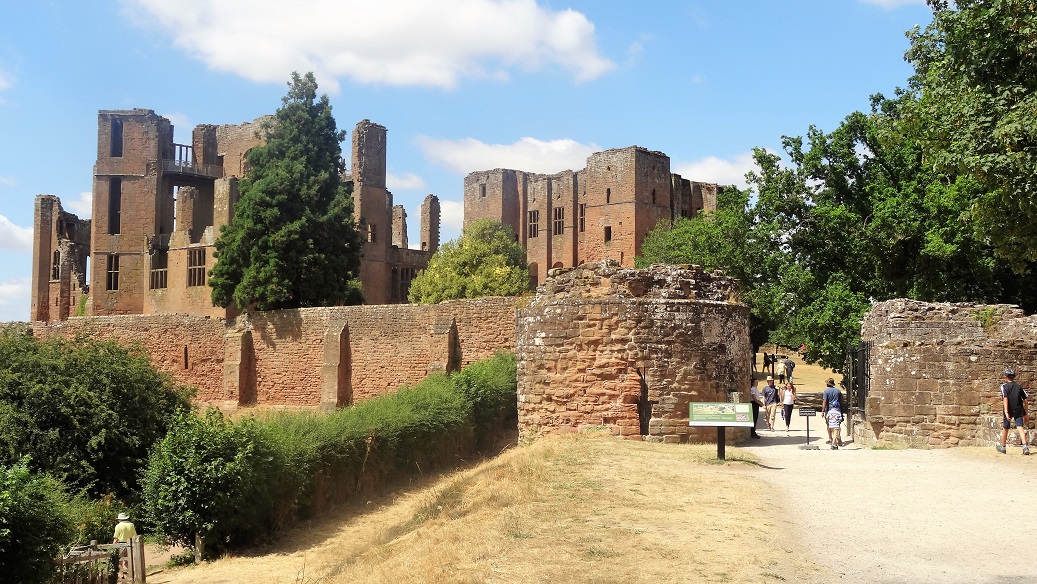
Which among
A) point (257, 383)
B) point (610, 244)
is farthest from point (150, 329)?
point (610, 244)

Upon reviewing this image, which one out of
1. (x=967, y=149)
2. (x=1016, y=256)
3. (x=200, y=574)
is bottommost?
(x=200, y=574)

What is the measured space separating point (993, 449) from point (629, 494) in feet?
20.9

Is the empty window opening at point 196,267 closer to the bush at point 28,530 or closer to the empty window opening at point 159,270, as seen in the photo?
the empty window opening at point 159,270

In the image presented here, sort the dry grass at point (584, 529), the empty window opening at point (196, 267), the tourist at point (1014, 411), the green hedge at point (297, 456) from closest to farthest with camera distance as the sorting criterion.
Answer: the dry grass at point (584, 529)
the tourist at point (1014, 411)
the green hedge at point (297, 456)
the empty window opening at point (196, 267)

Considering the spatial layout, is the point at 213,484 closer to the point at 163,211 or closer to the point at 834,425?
the point at 834,425

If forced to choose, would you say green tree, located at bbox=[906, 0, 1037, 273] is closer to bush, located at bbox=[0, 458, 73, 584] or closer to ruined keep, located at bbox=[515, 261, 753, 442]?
ruined keep, located at bbox=[515, 261, 753, 442]

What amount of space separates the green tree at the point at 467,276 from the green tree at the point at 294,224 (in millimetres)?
10636

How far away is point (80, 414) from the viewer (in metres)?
17.5

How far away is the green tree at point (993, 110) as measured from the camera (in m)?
11.7

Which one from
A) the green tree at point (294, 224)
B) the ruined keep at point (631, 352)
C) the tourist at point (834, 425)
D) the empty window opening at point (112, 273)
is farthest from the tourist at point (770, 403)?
the empty window opening at point (112, 273)

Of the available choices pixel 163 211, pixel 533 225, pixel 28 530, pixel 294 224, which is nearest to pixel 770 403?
pixel 28 530

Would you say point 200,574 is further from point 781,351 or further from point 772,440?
point 781,351

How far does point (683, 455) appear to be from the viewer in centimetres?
1218

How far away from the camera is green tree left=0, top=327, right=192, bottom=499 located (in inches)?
668
